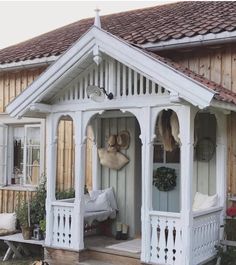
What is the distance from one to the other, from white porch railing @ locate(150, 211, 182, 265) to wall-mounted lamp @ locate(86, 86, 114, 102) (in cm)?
200

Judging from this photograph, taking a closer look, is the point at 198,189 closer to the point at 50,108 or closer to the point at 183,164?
the point at 183,164

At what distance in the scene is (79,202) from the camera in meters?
8.05

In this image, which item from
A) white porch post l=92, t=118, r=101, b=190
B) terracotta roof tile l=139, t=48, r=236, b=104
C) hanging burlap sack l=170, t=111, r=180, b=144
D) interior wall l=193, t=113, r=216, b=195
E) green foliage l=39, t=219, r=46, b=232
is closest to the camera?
terracotta roof tile l=139, t=48, r=236, b=104

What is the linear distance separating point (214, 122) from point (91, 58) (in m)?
2.35

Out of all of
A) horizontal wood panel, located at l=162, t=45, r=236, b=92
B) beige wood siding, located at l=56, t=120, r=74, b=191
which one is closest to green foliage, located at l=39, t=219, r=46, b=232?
beige wood siding, located at l=56, t=120, r=74, b=191

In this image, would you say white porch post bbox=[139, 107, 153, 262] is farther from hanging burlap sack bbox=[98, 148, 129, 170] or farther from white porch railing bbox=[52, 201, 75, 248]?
hanging burlap sack bbox=[98, 148, 129, 170]

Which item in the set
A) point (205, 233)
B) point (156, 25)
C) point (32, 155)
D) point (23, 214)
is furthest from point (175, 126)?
point (32, 155)

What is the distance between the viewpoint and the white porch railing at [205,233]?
7.08 meters

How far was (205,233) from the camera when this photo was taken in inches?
291

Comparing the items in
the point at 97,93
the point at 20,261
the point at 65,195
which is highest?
the point at 97,93

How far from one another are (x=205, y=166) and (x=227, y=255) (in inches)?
61.3

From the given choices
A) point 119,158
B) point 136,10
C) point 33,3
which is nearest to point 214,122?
point 119,158

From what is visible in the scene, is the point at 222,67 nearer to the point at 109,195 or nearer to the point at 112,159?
the point at 112,159

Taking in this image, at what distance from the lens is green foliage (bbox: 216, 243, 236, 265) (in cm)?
744
